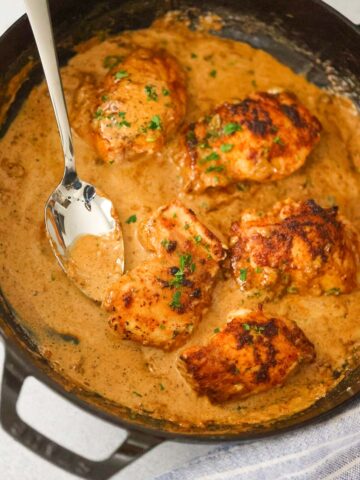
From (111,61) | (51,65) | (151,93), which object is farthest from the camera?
(111,61)

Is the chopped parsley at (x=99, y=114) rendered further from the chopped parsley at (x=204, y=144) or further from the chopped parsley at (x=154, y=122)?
the chopped parsley at (x=204, y=144)

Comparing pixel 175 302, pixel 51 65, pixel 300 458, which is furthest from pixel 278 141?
pixel 300 458

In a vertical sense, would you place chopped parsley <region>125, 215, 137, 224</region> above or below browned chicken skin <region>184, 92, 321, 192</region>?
below

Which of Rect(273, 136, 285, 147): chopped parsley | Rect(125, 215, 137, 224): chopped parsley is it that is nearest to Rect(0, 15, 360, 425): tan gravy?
Rect(125, 215, 137, 224): chopped parsley

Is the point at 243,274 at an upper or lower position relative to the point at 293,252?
lower

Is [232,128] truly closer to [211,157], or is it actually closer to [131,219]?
[211,157]

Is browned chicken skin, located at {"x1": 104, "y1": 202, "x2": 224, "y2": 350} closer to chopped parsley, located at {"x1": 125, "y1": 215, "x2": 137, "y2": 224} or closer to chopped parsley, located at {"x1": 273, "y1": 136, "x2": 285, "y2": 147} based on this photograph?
chopped parsley, located at {"x1": 125, "y1": 215, "x2": 137, "y2": 224}

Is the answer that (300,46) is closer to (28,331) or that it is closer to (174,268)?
Answer: (174,268)
